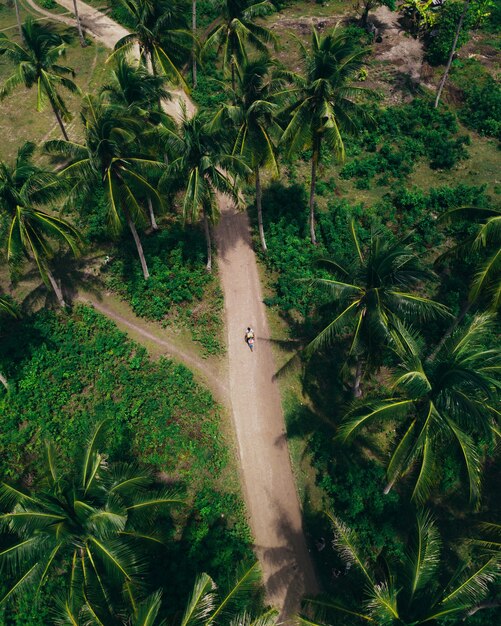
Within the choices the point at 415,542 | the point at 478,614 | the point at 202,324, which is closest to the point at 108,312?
the point at 202,324

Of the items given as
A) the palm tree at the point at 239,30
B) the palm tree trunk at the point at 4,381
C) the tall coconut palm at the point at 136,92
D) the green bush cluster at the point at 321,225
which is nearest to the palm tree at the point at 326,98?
the tall coconut palm at the point at 136,92

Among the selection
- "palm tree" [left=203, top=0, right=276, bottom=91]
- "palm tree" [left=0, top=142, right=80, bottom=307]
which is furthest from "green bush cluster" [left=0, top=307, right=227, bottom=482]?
"palm tree" [left=203, top=0, right=276, bottom=91]

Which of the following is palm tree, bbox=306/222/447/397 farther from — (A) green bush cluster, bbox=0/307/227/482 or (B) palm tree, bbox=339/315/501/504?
(A) green bush cluster, bbox=0/307/227/482

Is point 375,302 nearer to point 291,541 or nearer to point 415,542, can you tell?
point 415,542

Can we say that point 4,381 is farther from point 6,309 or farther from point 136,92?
point 136,92

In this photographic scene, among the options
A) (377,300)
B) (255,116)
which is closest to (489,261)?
(377,300)

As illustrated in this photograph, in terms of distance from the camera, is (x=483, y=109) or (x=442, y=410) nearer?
(x=442, y=410)
